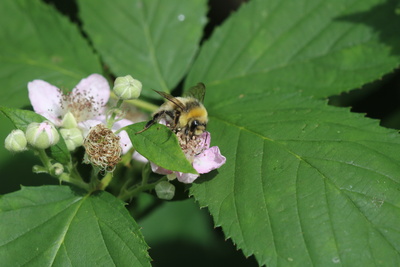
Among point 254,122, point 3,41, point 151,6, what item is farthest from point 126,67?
point 254,122

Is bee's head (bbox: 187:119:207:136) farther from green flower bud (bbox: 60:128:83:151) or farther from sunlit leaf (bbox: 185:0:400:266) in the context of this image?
green flower bud (bbox: 60:128:83:151)

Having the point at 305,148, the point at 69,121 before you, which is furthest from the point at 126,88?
the point at 305,148

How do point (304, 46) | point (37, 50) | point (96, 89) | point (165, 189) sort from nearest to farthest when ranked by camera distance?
point (165, 189) → point (96, 89) → point (304, 46) → point (37, 50)

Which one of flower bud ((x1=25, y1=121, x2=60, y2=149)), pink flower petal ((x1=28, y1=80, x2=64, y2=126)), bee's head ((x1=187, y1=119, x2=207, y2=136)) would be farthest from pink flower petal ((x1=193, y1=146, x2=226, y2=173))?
pink flower petal ((x1=28, y1=80, x2=64, y2=126))

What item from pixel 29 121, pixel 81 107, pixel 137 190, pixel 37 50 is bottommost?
pixel 37 50

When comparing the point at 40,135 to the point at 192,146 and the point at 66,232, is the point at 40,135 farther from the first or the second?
the point at 192,146
